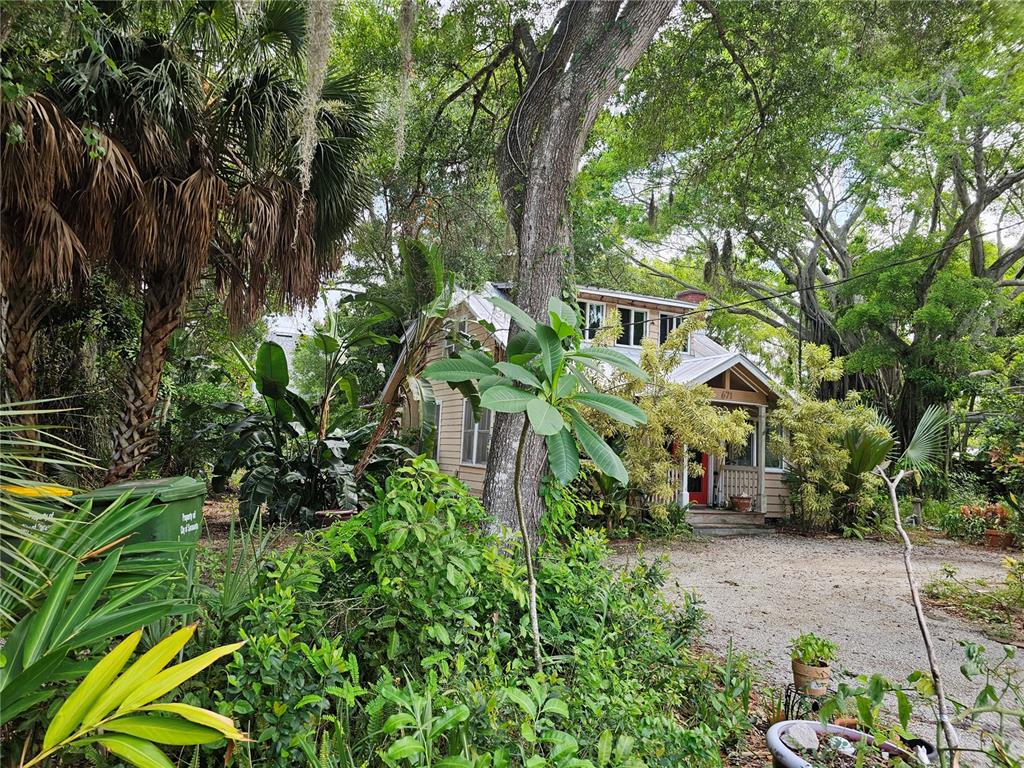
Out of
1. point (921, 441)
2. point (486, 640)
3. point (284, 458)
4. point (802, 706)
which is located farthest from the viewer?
point (284, 458)

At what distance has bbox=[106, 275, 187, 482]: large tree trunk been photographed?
20.5 ft

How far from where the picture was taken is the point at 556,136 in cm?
498

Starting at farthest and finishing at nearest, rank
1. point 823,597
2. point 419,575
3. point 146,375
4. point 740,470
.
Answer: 1. point 740,470
2. point 823,597
3. point 146,375
4. point 419,575

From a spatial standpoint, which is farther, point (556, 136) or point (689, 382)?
point (689, 382)

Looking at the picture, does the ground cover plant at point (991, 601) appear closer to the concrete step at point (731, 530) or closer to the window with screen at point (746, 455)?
the concrete step at point (731, 530)

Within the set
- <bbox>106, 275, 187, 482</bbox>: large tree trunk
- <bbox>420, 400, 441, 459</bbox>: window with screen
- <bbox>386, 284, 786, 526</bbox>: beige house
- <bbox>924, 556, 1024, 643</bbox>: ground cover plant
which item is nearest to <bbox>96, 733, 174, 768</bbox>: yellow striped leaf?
<bbox>106, 275, 187, 482</bbox>: large tree trunk

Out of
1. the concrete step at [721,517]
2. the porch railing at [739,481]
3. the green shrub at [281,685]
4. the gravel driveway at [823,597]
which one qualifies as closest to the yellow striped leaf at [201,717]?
the green shrub at [281,685]

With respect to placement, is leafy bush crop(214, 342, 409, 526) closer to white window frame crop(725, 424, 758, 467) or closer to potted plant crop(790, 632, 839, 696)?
potted plant crop(790, 632, 839, 696)

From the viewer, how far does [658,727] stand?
2.38 metres

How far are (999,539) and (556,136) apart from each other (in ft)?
38.0

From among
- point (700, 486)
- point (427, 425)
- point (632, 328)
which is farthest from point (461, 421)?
point (700, 486)

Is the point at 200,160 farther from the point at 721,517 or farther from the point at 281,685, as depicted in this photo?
the point at 721,517

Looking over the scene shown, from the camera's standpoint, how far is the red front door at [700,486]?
1510cm

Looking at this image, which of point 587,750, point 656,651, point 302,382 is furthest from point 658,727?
point 302,382
